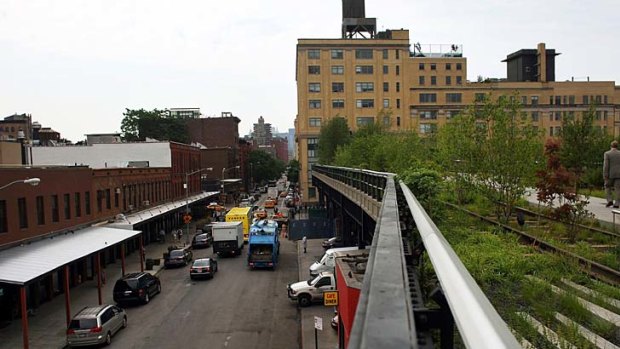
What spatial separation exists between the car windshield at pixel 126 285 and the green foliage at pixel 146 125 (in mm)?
78987

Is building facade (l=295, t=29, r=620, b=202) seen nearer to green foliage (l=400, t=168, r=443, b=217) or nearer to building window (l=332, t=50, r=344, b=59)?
building window (l=332, t=50, r=344, b=59)

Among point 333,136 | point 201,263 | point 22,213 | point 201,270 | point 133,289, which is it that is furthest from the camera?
point 333,136

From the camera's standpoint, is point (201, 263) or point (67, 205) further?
point (67, 205)

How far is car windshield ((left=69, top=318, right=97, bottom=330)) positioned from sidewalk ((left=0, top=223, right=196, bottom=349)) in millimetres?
1063

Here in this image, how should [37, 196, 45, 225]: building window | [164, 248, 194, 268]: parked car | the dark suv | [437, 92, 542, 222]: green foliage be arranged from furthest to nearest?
1. [164, 248, 194, 268]: parked car
2. [37, 196, 45, 225]: building window
3. the dark suv
4. [437, 92, 542, 222]: green foliage

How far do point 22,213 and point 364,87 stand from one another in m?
67.1

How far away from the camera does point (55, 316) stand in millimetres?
25922

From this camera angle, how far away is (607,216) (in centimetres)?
2023

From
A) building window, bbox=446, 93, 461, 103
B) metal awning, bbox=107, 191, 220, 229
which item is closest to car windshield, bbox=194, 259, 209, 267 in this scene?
metal awning, bbox=107, 191, 220, 229

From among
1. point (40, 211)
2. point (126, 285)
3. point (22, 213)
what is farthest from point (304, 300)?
point (40, 211)

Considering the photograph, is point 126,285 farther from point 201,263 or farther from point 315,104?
point 315,104

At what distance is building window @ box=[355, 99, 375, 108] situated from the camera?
8838 cm

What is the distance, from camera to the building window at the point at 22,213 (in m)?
28.0

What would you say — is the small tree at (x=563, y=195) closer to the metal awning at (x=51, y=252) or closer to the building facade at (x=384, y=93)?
the metal awning at (x=51, y=252)
